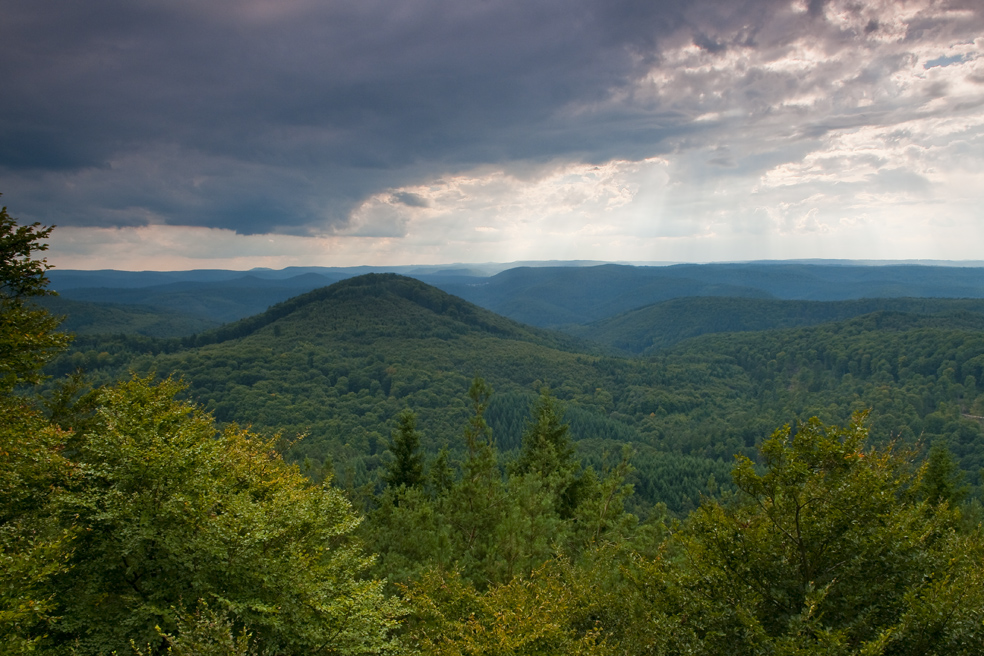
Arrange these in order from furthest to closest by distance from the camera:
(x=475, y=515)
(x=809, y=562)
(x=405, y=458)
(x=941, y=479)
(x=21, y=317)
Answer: (x=405, y=458) < (x=941, y=479) < (x=475, y=515) < (x=21, y=317) < (x=809, y=562)

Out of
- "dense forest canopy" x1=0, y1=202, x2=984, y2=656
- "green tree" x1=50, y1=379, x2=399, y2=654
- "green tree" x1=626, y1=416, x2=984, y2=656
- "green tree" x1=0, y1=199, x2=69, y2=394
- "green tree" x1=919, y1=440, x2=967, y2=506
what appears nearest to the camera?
"green tree" x1=626, y1=416, x2=984, y2=656

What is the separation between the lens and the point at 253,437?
882 inches

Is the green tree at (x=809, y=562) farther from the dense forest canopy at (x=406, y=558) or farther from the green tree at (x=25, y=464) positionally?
the green tree at (x=25, y=464)

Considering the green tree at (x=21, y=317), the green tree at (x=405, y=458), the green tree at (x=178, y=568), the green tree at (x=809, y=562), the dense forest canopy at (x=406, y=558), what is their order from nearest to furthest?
the green tree at (x=809, y=562)
the dense forest canopy at (x=406, y=558)
the green tree at (x=178, y=568)
the green tree at (x=21, y=317)
the green tree at (x=405, y=458)

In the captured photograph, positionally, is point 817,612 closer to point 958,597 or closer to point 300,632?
point 958,597

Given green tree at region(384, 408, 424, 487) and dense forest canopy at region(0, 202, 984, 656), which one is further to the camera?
green tree at region(384, 408, 424, 487)

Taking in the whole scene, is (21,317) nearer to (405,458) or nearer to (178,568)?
(178,568)

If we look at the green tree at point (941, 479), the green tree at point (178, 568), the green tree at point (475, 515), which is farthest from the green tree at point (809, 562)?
the green tree at point (941, 479)

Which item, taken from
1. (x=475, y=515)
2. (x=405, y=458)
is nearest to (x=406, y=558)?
(x=475, y=515)

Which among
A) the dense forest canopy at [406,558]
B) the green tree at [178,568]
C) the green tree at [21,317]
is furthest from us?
the green tree at [21,317]

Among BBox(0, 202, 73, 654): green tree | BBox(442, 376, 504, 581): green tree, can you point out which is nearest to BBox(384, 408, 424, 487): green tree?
BBox(442, 376, 504, 581): green tree

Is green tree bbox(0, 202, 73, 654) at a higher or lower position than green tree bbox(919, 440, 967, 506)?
higher

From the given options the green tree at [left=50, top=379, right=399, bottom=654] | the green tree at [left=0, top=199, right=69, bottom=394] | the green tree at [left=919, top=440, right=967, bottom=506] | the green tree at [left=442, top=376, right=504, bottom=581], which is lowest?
the green tree at [left=919, top=440, right=967, bottom=506]

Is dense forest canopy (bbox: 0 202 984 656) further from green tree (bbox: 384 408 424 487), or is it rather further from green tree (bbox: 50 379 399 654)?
green tree (bbox: 384 408 424 487)
